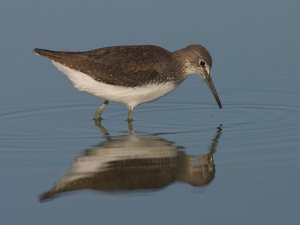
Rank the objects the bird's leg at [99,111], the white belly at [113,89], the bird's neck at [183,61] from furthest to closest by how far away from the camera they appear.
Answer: the bird's neck at [183,61]
the bird's leg at [99,111]
the white belly at [113,89]

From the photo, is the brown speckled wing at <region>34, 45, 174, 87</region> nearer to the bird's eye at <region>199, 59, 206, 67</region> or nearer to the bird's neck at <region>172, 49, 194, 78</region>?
the bird's neck at <region>172, 49, 194, 78</region>

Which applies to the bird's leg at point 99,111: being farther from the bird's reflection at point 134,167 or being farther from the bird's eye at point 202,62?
the bird's eye at point 202,62

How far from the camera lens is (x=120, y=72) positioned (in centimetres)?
1395

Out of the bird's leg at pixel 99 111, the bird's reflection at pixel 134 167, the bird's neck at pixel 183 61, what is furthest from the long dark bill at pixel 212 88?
the bird's leg at pixel 99 111

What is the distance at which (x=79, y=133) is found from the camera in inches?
518

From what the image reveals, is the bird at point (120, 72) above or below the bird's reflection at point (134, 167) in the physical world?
above

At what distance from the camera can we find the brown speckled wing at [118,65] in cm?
1388

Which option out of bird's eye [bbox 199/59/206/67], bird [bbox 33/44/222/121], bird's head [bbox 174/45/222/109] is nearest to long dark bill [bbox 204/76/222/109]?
bird's head [bbox 174/45/222/109]

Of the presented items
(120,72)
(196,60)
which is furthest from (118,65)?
(196,60)

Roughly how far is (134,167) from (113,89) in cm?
313

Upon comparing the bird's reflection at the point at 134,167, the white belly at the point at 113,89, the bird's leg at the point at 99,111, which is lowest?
the bird's reflection at the point at 134,167

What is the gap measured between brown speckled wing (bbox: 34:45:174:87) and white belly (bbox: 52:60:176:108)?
74 mm

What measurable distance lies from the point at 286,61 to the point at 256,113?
106 inches

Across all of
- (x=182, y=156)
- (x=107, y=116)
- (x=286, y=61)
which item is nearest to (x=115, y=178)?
(x=182, y=156)
